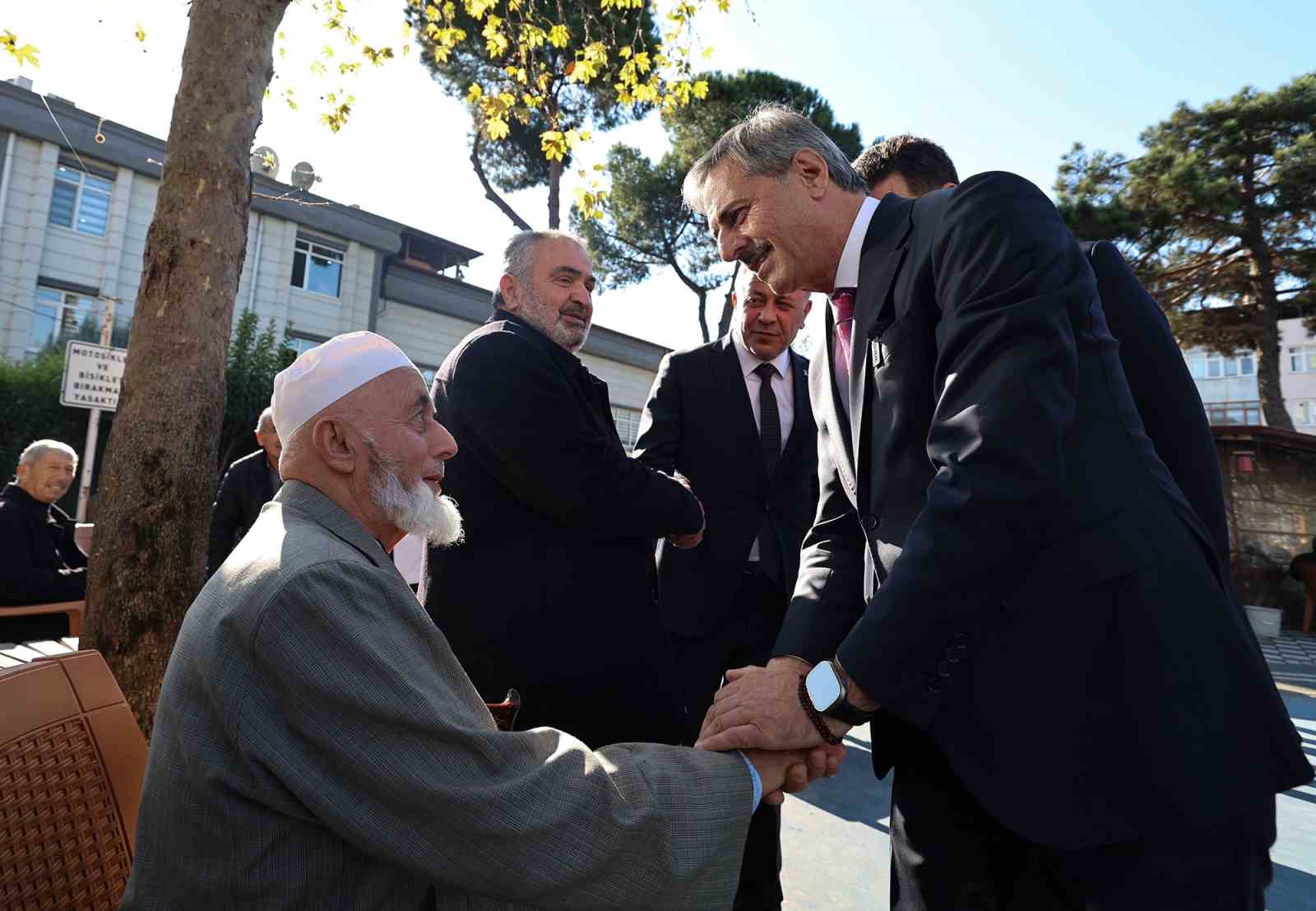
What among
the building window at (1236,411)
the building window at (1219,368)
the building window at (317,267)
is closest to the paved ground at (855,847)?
the building window at (317,267)

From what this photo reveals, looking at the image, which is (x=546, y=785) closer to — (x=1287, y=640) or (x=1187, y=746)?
(x=1187, y=746)

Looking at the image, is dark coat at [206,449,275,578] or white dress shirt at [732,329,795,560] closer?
white dress shirt at [732,329,795,560]

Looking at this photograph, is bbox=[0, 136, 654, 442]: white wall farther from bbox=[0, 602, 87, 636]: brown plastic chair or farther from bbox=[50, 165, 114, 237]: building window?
bbox=[0, 602, 87, 636]: brown plastic chair

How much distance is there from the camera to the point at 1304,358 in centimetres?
4769

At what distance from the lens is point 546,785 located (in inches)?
46.6

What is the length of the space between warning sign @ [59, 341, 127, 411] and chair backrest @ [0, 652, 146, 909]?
37.7ft

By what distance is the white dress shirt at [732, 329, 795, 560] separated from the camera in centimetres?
321

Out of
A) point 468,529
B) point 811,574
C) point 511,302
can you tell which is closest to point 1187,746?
point 811,574

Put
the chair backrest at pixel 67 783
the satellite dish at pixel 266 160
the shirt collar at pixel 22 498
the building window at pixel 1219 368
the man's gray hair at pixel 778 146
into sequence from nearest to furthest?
the chair backrest at pixel 67 783 < the man's gray hair at pixel 778 146 < the satellite dish at pixel 266 160 < the shirt collar at pixel 22 498 < the building window at pixel 1219 368

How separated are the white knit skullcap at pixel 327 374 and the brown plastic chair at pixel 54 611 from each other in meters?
4.16

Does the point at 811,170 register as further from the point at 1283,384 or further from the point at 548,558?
the point at 1283,384

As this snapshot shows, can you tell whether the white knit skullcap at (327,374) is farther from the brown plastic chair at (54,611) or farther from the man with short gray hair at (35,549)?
the man with short gray hair at (35,549)

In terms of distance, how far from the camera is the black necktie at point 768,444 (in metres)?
2.92

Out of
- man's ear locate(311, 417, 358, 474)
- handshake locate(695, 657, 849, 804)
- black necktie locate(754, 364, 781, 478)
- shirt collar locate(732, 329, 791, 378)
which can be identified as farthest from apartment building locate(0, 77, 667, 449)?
handshake locate(695, 657, 849, 804)
